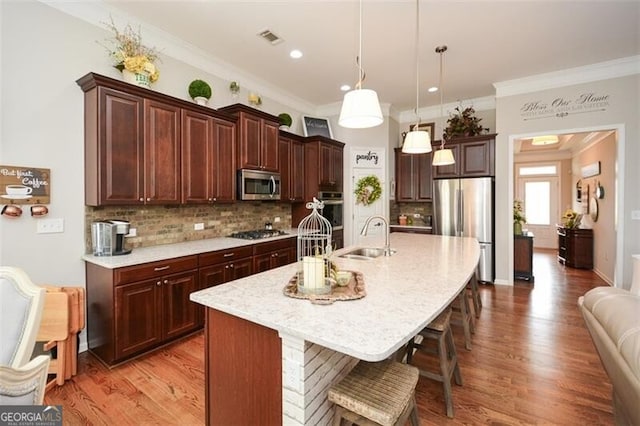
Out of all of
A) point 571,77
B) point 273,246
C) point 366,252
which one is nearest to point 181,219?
point 273,246

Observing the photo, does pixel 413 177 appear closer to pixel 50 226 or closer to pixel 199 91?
pixel 199 91

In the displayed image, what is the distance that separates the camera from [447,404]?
1906mm

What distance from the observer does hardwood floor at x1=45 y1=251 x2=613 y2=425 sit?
6.22 ft

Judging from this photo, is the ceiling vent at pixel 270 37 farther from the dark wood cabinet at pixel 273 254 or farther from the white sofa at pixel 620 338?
the white sofa at pixel 620 338

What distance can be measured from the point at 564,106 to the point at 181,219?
18.0ft

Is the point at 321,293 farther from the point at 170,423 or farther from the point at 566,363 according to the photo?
the point at 566,363

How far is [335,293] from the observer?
158cm

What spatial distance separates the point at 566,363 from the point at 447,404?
4.48ft

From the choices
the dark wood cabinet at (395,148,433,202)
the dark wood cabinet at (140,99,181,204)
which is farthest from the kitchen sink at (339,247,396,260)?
the dark wood cabinet at (395,148,433,202)

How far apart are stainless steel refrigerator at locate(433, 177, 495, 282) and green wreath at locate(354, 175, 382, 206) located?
1.04 m

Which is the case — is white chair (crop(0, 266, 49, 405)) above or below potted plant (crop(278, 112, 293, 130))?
below

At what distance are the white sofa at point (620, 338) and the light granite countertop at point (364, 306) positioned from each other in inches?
23.9

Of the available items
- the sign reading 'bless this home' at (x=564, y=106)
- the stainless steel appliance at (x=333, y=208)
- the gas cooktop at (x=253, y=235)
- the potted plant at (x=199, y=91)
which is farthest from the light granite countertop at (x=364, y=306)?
the sign reading 'bless this home' at (x=564, y=106)

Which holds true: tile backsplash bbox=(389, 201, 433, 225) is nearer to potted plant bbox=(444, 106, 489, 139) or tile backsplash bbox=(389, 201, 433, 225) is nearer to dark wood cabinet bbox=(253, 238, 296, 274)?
potted plant bbox=(444, 106, 489, 139)
